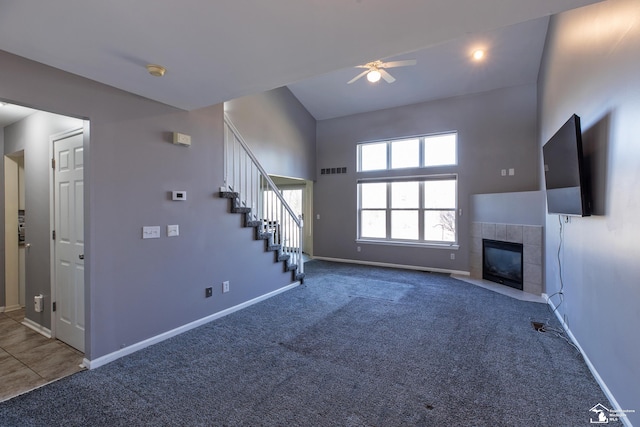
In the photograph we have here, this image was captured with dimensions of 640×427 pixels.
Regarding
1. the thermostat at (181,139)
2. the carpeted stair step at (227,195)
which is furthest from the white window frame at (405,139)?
the thermostat at (181,139)

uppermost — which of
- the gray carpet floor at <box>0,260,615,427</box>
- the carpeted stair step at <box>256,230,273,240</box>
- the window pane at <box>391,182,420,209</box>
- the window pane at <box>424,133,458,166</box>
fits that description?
the window pane at <box>424,133,458,166</box>

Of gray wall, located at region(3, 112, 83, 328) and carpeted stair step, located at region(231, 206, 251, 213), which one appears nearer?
gray wall, located at region(3, 112, 83, 328)

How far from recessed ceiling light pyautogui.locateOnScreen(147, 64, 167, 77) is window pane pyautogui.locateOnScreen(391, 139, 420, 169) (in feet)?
17.5

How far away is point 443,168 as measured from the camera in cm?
606

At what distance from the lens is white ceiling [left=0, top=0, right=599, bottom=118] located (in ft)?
5.16

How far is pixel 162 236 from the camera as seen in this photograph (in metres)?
3.02

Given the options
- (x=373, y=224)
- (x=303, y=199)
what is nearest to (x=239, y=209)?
(x=373, y=224)

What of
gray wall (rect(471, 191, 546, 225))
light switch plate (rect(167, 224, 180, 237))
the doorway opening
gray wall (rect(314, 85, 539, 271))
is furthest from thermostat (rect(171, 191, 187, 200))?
gray wall (rect(471, 191, 546, 225))

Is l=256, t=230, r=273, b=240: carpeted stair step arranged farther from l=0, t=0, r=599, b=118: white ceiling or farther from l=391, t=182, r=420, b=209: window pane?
l=391, t=182, r=420, b=209: window pane

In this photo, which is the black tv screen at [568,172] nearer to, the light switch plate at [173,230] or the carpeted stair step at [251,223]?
the carpeted stair step at [251,223]

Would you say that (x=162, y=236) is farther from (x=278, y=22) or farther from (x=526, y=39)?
(x=526, y=39)

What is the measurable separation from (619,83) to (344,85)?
192 inches

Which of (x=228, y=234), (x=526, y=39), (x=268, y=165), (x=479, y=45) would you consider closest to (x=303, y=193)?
(x=268, y=165)

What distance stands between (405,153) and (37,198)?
A: 6288 mm
